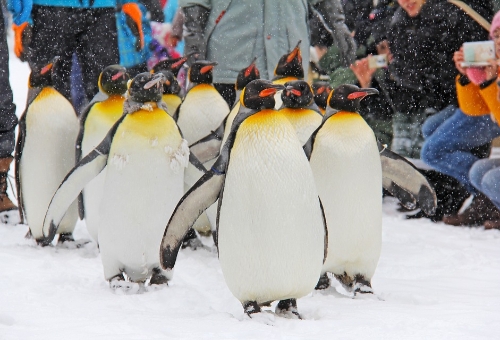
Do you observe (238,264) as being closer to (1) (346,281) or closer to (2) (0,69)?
(1) (346,281)

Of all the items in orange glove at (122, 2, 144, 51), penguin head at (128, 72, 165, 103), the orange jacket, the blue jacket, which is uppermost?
the blue jacket

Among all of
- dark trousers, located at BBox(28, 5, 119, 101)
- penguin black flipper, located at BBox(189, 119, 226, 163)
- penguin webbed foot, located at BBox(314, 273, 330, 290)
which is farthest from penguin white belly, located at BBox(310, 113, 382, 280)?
dark trousers, located at BBox(28, 5, 119, 101)

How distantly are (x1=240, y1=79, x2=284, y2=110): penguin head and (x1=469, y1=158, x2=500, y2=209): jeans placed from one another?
253 cm

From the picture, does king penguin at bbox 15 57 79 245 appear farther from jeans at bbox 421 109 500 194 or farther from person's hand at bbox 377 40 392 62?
person's hand at bbox 377 40 392 62

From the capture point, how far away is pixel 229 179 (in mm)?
2664

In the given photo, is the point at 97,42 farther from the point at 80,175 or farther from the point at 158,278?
the point at 158,278

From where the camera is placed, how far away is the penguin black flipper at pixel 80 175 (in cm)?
324

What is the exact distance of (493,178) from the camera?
15.7 feet

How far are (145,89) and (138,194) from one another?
418 mm

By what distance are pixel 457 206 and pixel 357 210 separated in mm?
2529

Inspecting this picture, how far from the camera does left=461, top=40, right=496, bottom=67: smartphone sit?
487cm

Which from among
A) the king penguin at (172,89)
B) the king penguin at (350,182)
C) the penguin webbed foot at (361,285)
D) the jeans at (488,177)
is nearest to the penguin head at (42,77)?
the king penguin at (172,89)

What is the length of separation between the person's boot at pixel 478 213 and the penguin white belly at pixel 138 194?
2.58 m

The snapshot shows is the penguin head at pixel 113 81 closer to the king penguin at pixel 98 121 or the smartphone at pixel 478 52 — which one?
the king penguin at pixel 98 121
